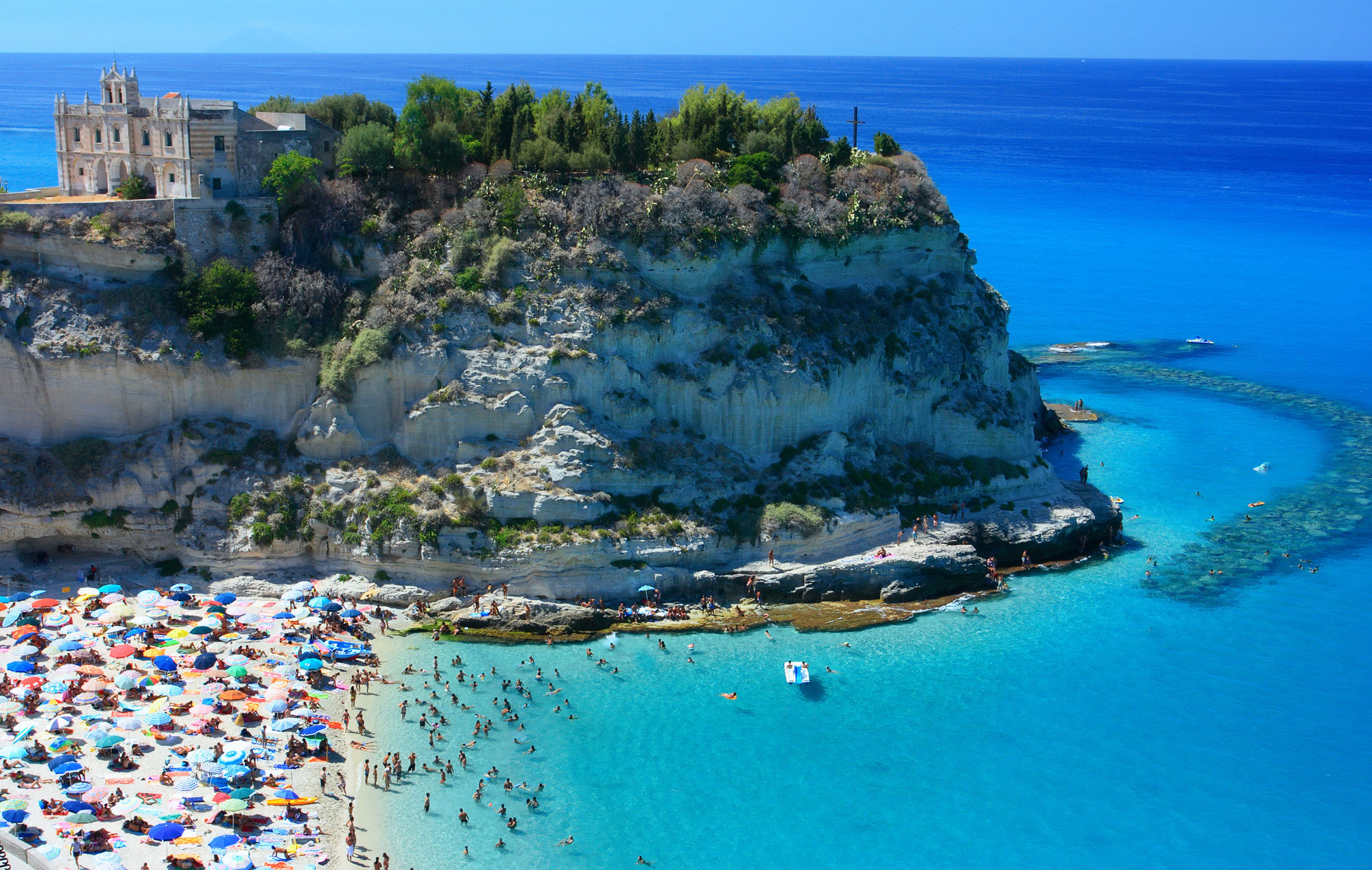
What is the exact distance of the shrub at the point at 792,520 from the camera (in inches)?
1618

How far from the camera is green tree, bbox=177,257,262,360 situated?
137 feet

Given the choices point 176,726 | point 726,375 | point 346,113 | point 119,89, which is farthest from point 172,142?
point 176,726

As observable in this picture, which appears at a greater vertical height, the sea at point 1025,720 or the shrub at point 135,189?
the shrub at point 135,189

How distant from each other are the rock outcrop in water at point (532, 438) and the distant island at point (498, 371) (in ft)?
0.38

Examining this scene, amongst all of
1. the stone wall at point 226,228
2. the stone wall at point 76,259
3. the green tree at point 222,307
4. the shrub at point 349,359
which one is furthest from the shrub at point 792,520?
the stone wall at point 76,259

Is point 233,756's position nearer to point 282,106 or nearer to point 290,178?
point 290,178

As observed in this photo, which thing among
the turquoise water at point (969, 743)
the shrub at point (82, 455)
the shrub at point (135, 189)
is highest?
the shrub at point (135, 189)

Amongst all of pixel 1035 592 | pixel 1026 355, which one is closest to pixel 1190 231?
pixel 1026 355

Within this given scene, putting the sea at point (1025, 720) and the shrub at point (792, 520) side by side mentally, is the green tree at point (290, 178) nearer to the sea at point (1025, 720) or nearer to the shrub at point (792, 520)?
the sea at point (1025, 720)

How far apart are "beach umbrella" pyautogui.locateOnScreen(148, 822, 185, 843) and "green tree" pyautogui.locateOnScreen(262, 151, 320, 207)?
25.6m

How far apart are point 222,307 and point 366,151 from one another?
899 centimetres

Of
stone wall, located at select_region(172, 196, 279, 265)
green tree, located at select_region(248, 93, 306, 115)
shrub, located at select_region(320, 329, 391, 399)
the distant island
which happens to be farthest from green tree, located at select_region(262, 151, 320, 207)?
shrub, located at select_region(320, 329, 391, 399)

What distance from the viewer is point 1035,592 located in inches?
1657

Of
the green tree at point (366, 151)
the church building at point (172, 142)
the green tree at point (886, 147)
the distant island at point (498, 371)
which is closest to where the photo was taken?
the distant island at point (498, 371)
